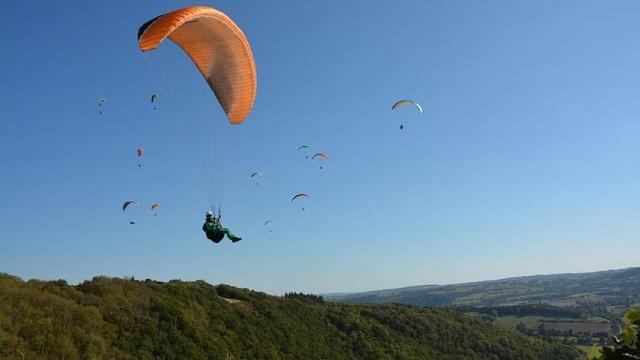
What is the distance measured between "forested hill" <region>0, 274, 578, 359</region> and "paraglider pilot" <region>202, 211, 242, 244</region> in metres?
9.37

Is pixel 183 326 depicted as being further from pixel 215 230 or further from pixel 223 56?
pixel 223 56

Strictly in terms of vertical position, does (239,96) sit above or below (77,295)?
above

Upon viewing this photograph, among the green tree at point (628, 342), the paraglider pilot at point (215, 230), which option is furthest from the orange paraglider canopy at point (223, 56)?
the green tree at point (628, 342)

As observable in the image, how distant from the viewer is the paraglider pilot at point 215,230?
2048cm

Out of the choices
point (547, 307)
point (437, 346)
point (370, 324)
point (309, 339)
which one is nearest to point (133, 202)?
point (309, 339)

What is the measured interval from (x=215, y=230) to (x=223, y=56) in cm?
671

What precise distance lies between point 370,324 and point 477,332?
27.7 metres

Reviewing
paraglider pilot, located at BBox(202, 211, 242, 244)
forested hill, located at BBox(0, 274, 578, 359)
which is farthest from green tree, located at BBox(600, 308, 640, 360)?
forested hill, located at BBox(0, 274, 578, 359)

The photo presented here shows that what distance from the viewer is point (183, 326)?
3419 centimetres

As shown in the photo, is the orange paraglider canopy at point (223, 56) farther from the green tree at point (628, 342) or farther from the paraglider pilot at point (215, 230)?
the green tree at point (628, 342)

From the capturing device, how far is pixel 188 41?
20.3m

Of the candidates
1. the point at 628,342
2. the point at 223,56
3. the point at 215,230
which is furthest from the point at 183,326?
the point at 628,342

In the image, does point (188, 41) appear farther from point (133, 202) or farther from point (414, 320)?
point (414, 320)

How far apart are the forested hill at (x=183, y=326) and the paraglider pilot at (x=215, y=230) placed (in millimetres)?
9373
